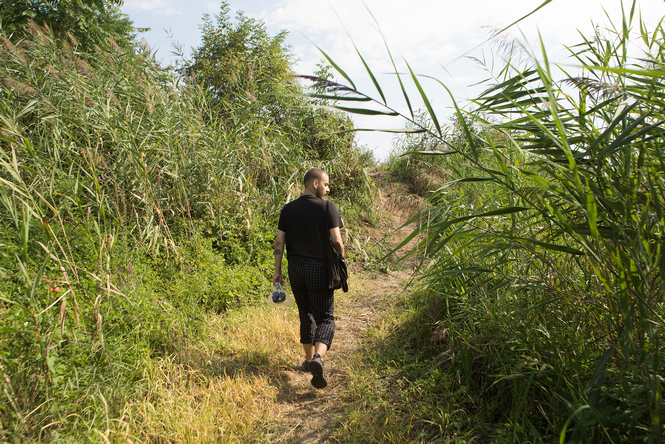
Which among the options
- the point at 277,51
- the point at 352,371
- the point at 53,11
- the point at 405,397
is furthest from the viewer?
the point at 277,51

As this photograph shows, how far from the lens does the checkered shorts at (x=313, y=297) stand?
10.7 feet

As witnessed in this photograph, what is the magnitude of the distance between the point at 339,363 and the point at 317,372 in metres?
0.67

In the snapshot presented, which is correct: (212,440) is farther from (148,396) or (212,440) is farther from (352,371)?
(352,371)

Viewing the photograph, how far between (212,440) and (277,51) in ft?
38.9

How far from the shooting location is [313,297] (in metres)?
3.32

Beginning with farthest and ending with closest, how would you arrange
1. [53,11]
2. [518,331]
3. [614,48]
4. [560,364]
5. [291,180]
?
1. [53,11]
2. [291,180]
3. [518,331]
4. [614,48]
5. [560,364]

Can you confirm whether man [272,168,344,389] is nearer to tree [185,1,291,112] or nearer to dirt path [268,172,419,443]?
dirt path [268,172,419,443]

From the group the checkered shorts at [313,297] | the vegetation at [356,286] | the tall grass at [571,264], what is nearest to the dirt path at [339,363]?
the vegetation at [356,286]

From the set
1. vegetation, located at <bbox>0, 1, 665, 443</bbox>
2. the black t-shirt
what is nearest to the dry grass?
vegetation, located at <bbox>0, 1, 665, 443</bbox>

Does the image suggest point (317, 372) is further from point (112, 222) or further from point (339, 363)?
point (112, 222)

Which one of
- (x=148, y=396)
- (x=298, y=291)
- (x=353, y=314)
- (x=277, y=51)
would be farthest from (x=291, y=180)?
(x=277, y=51)

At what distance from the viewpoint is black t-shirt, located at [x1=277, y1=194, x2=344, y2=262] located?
130 inches

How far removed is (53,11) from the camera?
9234 mm

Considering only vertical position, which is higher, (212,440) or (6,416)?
(6,416)
